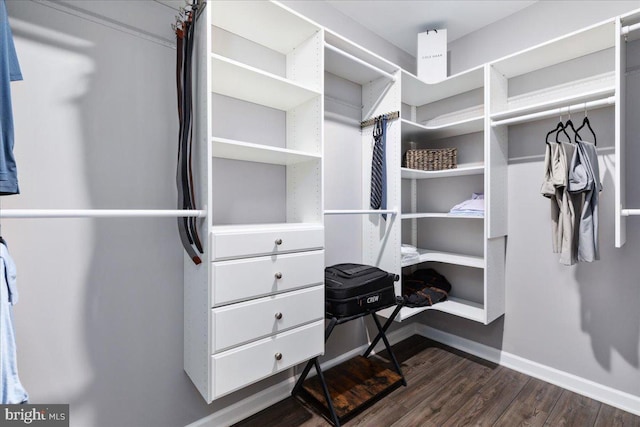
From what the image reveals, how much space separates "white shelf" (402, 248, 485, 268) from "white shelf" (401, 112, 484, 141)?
3.46 feet

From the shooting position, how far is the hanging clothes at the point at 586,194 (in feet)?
5.69

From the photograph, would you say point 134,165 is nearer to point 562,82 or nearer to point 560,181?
point 560,181

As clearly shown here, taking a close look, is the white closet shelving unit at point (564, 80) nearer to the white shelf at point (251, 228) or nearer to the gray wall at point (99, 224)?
the white shelf at point (251, 228)

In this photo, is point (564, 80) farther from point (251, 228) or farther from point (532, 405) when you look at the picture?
point (251, 228)

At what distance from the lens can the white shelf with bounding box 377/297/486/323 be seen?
2.31 meters

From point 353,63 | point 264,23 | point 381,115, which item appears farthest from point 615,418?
point 264,23

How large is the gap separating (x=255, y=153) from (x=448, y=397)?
198 cm

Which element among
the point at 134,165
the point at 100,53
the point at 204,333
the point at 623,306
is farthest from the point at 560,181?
the point at 100,53

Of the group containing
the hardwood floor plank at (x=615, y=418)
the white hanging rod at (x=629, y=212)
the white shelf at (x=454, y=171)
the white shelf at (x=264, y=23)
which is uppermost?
the white shelf at (x=264, y=23)

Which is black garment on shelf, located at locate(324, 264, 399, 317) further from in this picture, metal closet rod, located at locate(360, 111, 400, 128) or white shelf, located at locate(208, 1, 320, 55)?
white shelf, located at locate(208, 1, 320, 55)

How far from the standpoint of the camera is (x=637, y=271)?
72.9 inches

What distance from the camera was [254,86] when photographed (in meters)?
1.65

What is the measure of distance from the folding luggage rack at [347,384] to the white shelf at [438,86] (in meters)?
1.71

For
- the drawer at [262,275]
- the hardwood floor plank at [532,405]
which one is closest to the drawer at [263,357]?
the drawer at [262,275]
